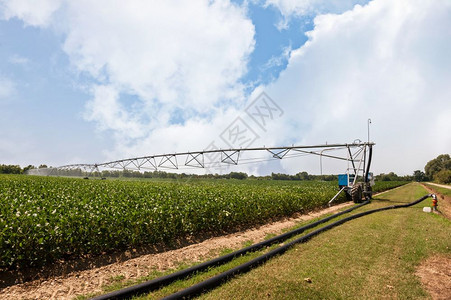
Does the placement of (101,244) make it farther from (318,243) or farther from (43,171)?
(43,171)

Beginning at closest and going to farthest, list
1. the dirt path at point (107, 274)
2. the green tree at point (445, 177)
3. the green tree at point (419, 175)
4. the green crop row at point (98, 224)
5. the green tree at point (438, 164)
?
the dirt path at point (107, 274) → the green crop row at point (98, 224) → the green tree at point (445, 177) → the green tree at point (438, 164) → the green tree at point (419, 175)

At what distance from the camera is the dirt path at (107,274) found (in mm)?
4719

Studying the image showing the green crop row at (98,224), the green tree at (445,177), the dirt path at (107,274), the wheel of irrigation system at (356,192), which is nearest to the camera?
the dirt path at (107,274)

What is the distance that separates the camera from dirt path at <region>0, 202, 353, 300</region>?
4.72 metres

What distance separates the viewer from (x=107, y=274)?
5504 mm

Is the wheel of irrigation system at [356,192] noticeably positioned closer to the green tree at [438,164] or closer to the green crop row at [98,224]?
the green crop row at [98,224]

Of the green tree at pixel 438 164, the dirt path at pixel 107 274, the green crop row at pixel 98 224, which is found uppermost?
the green tree at pixel 438 164

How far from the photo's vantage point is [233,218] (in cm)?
975

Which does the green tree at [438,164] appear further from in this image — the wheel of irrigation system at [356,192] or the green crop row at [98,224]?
the green crop row at [98,224]

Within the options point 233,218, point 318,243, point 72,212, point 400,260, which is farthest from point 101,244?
point 400,260

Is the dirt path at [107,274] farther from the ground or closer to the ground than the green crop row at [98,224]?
closer to the ground

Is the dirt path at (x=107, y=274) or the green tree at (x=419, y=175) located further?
the green tree at (x=419, y=175)

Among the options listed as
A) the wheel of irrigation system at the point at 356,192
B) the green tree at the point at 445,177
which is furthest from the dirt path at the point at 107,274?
the green tree at the point at 445,177

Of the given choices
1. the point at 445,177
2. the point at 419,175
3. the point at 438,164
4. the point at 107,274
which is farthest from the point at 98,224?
the point at 419,175
